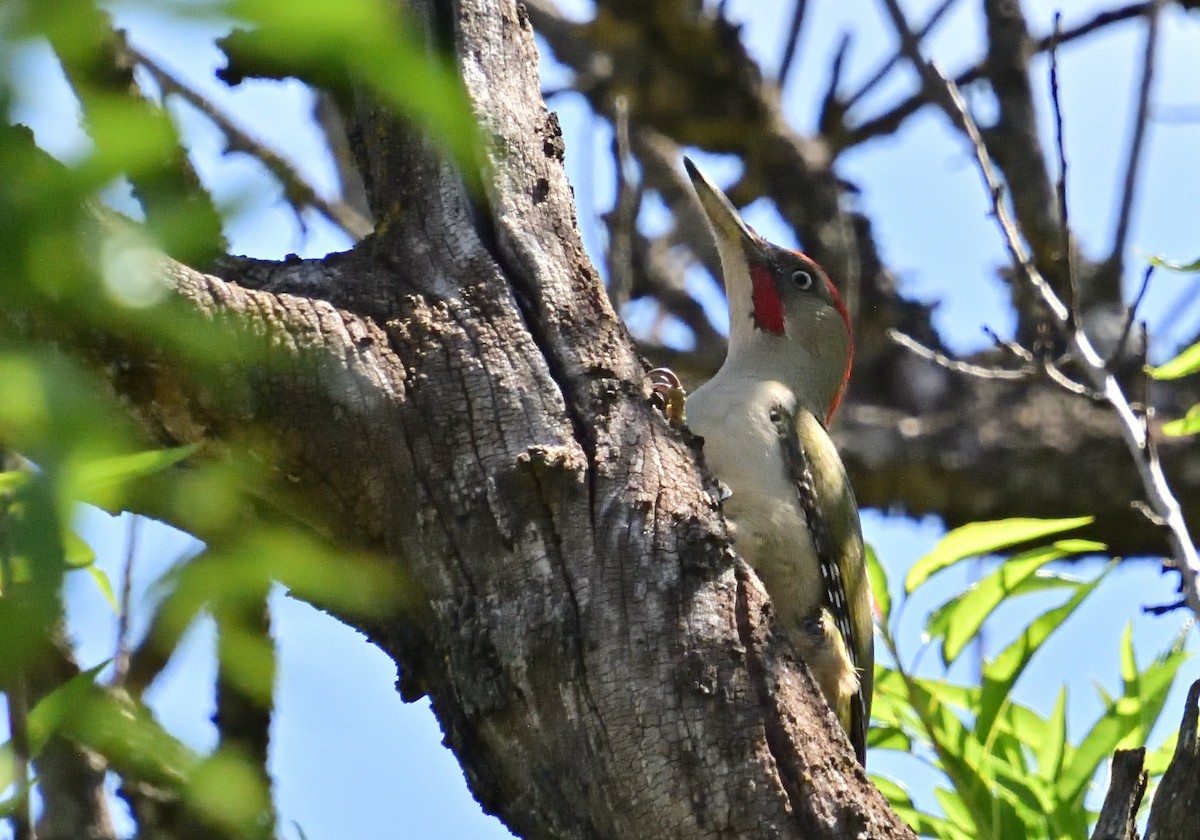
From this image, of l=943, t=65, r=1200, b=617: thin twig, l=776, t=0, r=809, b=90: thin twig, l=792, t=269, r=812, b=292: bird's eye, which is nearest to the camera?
l=943, t=65, r=1200, b=617: thin twig

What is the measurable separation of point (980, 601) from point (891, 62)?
3656 mm

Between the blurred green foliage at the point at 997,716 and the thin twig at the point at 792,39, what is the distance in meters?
3.40

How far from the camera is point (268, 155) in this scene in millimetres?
5332

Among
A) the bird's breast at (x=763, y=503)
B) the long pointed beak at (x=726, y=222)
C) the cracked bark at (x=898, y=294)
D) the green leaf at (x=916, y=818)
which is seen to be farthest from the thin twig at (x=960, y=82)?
the green leaf at (x=916, y=818)

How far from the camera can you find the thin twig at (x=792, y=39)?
21.3 feet

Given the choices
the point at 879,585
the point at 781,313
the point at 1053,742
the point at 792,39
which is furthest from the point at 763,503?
the point at 792,39

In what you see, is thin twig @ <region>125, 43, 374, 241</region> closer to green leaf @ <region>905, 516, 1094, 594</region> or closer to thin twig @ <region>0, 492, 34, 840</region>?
green leaf @ <region>905, 516, 1094, 594</region>

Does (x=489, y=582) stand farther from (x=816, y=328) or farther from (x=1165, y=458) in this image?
(x=1165, y=458)

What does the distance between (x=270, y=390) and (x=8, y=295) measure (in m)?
1.40

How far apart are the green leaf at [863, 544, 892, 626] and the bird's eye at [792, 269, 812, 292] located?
130cm

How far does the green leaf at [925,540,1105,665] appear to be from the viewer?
3.65m

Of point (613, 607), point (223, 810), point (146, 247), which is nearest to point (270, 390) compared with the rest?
point (613, 607)

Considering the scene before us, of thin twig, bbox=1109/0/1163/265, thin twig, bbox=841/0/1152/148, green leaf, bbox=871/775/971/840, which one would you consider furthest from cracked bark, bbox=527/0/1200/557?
green leaf, bbox=871/775/971/840

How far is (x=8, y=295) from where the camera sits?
103cm
